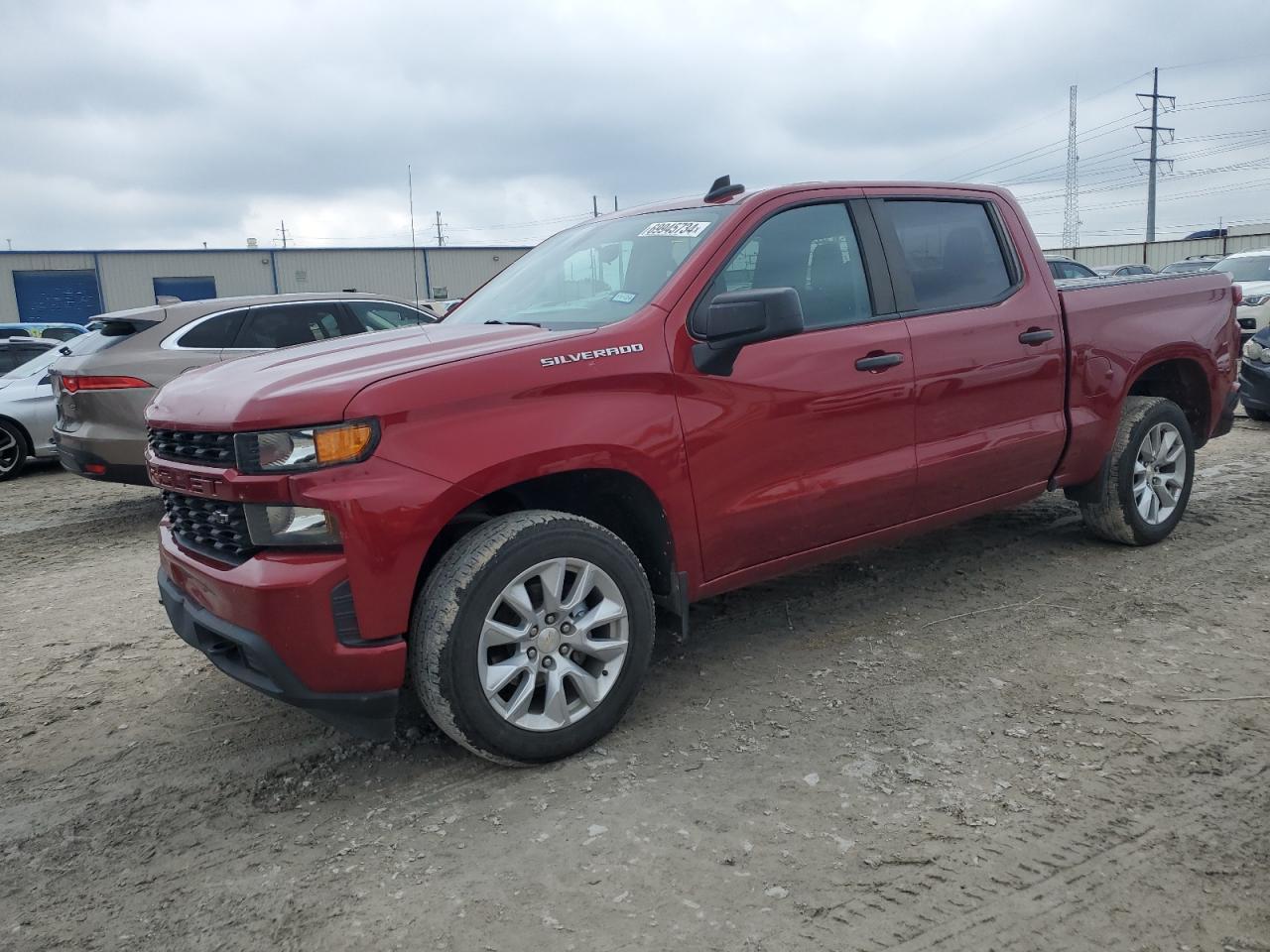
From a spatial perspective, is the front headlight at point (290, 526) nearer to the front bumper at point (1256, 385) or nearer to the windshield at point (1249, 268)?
the front bumper at point (1256, 385)

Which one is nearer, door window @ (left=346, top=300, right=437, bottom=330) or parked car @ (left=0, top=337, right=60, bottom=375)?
door window @ (left=346, top=300, right=437, bottom=330)

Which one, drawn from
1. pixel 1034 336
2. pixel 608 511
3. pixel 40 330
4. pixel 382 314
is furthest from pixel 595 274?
pixel 40 330

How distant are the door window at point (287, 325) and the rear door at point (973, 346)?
496 centimetres

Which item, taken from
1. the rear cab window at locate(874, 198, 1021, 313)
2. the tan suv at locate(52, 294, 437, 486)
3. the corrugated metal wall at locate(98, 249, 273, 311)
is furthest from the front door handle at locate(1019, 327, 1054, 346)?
the corrugated metal wall at locate(98, 249, 273, 311)

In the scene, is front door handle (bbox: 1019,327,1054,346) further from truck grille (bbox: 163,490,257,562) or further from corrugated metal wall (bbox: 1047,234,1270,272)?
corrugated metal wall (bbox: 1047,234,1270,272)

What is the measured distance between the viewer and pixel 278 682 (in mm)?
2834

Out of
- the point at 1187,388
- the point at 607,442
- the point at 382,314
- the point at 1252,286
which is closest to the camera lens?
the point at 607,442

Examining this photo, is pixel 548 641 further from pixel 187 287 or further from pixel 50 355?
pixel 187 287

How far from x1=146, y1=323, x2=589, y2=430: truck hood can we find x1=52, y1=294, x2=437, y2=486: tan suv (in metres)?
2.99

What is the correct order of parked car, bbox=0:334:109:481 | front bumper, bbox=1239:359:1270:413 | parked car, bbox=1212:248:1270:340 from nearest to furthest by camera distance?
front bumper, bbox=1239:359:1270:413
parked car, bbox=0:334:109:481
parked car, bbox=1212:248:1270:340

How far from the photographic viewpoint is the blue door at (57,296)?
38969 mm

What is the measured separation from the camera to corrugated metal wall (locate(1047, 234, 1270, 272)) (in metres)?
37.5

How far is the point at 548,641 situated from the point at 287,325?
18.4 ft

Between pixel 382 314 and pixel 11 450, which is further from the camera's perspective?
pixel 11 450
